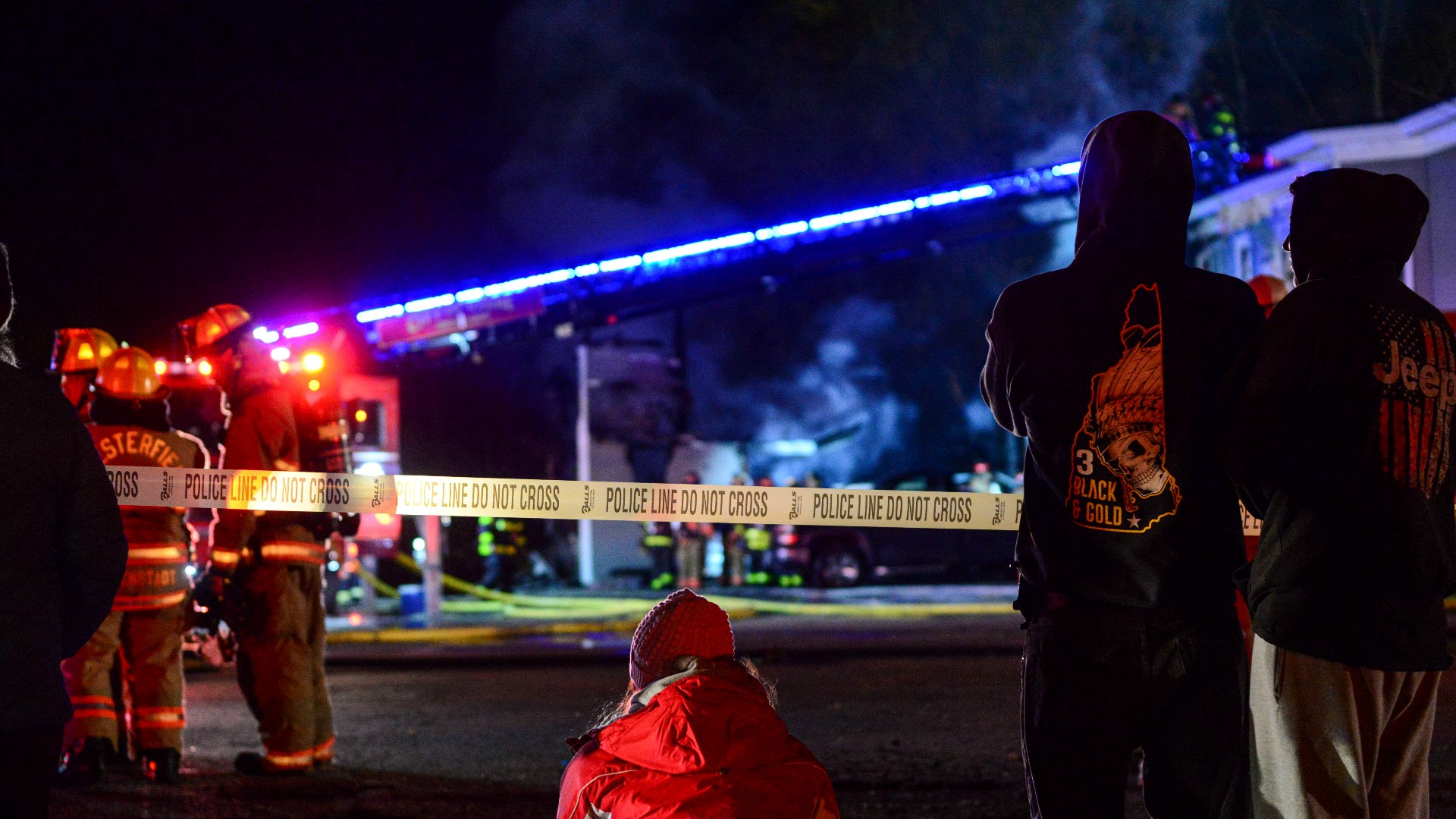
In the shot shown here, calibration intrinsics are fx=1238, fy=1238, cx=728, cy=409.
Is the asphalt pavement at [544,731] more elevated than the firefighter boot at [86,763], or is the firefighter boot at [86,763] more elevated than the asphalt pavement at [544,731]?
the firefighter boot at [86,763]

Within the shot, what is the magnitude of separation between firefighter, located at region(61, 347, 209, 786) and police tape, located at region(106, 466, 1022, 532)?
126 centimetres

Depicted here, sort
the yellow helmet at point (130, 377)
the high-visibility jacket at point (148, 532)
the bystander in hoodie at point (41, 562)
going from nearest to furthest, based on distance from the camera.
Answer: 1. the bystander in hoodie at point (41, 562)
2. the high-visibility jacket at point (148, 532)
3. the yellow helmet at point (130, 377)

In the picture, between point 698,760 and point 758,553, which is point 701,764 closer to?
point 698,760

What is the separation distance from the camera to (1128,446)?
234 cm

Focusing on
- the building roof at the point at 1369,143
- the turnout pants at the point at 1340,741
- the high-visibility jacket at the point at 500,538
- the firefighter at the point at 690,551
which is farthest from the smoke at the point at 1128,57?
the turnout pants at the point at 1340,741

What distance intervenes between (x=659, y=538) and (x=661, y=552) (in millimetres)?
819

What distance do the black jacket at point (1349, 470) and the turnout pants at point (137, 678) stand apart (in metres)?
4.94

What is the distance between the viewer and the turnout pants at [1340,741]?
88.1 inches

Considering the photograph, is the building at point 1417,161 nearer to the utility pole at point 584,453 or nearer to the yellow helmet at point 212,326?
the utility pole at point 584,453

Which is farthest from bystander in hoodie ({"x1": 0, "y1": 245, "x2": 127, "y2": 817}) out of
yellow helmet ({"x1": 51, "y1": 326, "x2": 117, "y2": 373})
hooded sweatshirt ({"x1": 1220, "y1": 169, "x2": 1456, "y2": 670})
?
yellow helmet ({"x1": 51, "y1": 326, "x2": 117, "y2": 373})

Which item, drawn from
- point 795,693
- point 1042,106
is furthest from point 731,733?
point 1042,106

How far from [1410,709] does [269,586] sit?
15.8 ft

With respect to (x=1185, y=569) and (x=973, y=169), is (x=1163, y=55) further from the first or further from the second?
(x=1185, y=569)

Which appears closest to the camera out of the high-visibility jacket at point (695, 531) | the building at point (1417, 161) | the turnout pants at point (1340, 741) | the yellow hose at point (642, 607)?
the turnout pants at point (1340, 741)
